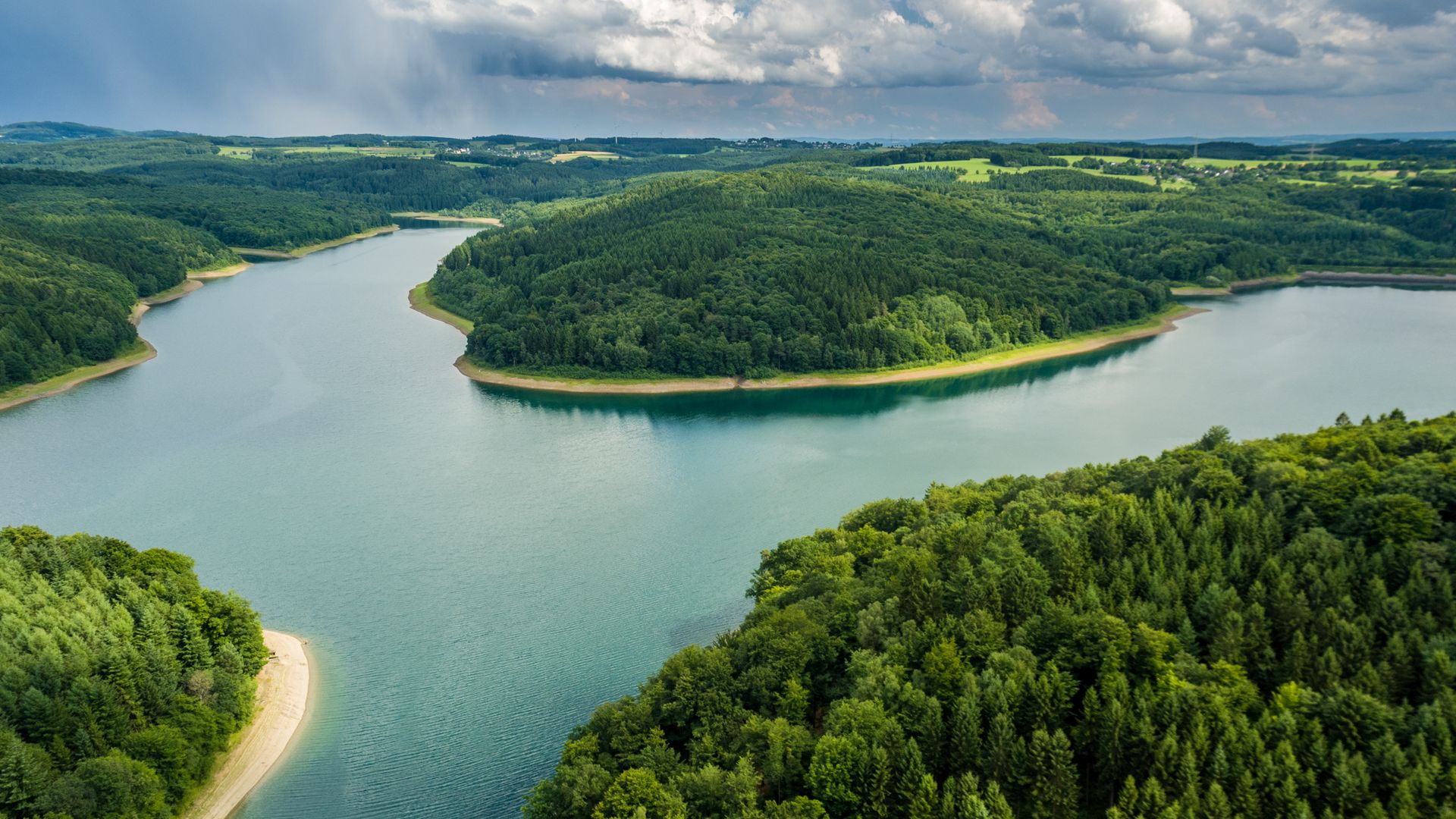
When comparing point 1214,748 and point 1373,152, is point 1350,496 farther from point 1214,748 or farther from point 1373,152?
point 1373,152

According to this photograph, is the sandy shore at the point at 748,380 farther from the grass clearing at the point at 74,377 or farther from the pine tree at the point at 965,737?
the pine tree at the point at 965,737

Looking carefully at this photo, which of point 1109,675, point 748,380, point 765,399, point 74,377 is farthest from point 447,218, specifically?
point 1109,675

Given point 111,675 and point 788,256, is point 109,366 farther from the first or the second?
point 788,256

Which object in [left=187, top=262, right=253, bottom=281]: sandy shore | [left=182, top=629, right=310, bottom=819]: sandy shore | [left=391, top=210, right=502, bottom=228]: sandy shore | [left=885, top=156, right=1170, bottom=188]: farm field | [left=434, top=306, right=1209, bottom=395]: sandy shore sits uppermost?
[left=885, top=156, right=1170, bottom=188]: farm field

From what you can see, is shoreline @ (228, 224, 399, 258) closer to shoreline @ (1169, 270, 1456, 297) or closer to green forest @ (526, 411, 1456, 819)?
shoreline @ (1169, 270, 1456, 297)

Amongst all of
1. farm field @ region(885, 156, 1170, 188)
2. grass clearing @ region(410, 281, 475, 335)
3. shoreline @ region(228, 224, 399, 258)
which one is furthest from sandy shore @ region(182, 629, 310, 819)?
farm field @ region(885, 156, 1170, 188)

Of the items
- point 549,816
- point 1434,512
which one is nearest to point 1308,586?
point 1434,512

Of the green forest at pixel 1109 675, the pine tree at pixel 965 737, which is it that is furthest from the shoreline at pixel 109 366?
the pine tree at pixel 965 737
